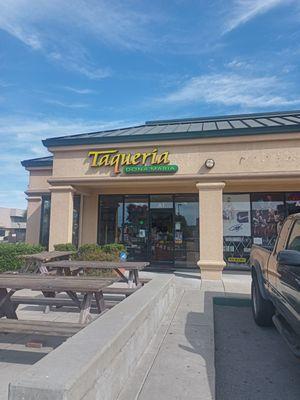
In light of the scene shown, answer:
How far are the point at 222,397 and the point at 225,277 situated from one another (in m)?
8.28

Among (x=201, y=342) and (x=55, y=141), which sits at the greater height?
(x=55, y=141)

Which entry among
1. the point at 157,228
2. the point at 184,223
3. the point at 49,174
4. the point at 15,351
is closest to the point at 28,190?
the point at 49,174

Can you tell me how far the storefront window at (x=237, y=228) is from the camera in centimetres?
1329

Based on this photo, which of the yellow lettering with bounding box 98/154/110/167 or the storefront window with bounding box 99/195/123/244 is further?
the storefront window with bounding box 99/195/123/244

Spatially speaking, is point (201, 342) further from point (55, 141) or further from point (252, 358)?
point (55, 141)

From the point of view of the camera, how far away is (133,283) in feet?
24.8

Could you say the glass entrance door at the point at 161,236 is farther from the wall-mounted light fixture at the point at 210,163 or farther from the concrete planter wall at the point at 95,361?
the concrete planter wall at the point at 95,361

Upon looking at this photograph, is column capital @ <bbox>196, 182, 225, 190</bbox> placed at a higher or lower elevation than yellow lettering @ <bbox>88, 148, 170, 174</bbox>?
lower

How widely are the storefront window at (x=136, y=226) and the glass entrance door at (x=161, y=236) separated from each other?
0.26 m

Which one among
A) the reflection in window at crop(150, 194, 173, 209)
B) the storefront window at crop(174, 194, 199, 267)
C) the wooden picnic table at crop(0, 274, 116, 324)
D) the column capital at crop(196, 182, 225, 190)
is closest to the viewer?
the wooden picnic table at crop(0, 274, 116, 324)

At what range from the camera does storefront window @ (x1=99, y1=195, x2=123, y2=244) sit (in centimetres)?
1448

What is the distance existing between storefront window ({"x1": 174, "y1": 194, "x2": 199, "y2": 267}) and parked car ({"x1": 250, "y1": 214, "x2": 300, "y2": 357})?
687 centimetres

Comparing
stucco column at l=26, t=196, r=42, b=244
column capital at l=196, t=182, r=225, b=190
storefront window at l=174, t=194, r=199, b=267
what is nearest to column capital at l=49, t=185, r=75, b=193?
stucco column at l=26, t=196, r=42, b=244

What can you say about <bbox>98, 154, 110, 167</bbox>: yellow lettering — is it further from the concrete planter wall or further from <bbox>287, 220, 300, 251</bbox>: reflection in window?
<bbox>287, 220, 300, 251</bbox>: reflection in window
